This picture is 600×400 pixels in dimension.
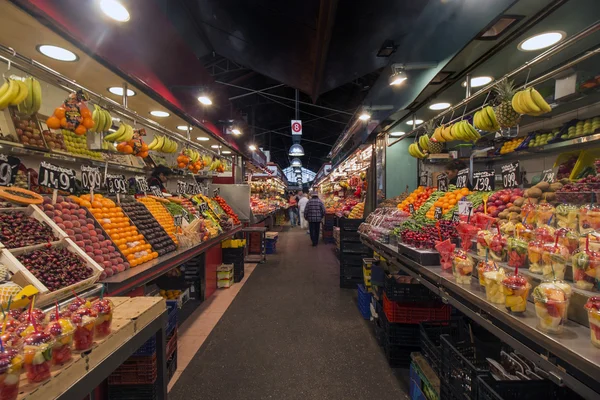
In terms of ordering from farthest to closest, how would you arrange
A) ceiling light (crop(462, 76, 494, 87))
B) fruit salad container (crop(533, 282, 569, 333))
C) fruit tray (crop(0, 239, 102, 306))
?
ceiling light (crop(462, 76, 494, 87)) → fruit tray (crop(0, 239, 102, 306)) → fruit salad container (crop(533, 282, 569, 333))

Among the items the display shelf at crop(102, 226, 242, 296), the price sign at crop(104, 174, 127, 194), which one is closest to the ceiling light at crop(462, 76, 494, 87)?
the display shelf at crop(102, 226, 242, 296)

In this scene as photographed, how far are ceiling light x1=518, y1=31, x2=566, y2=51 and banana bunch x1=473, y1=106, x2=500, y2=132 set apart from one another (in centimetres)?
61

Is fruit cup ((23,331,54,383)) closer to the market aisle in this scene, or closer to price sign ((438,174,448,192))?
the market aisle

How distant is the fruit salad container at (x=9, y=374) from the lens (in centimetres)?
101

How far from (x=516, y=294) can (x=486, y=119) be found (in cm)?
214

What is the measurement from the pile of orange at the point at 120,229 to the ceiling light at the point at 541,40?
4.07 meters

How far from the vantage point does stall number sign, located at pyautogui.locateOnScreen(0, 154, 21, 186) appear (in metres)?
2.80

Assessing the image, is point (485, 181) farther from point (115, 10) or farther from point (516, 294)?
point (115, 10)

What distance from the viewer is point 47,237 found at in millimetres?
2379

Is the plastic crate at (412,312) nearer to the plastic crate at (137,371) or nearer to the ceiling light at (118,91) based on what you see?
the plastic crate at (137,371)

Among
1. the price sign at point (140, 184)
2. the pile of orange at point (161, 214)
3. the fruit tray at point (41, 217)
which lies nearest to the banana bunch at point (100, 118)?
the fruit tray at point (41, 217)

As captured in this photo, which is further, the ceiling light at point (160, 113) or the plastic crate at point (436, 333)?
the ceiling light at point (160, 113)

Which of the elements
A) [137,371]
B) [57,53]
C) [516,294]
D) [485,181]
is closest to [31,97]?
[57,53]

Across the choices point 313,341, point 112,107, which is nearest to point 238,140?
point 112,107
